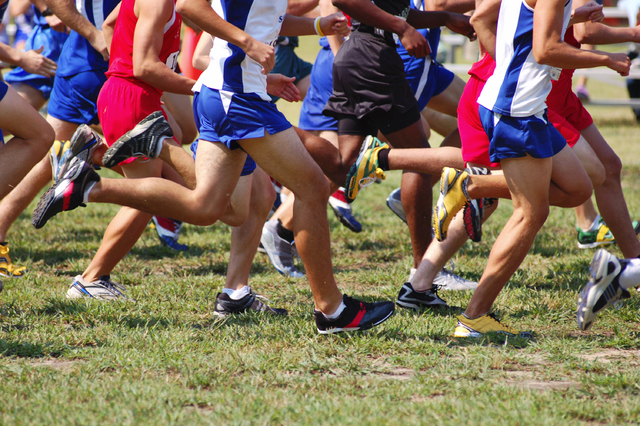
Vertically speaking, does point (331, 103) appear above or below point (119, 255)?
above

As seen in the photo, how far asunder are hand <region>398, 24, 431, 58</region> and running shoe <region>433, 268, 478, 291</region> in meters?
1.45

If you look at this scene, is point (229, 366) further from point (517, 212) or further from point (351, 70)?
point (351, 70)

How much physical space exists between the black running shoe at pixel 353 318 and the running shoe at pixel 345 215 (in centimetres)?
273

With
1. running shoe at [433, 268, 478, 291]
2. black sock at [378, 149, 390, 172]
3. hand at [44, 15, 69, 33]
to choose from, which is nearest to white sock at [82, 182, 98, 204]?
black sock at [378, 149, 390, 172]

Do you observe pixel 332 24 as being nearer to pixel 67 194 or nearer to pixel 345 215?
pixel 67 194

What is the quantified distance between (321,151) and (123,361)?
1881mm

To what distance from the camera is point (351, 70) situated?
4.37 metres

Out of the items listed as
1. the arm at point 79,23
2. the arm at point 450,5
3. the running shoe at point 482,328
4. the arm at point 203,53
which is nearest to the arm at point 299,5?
the arm at point 450,5

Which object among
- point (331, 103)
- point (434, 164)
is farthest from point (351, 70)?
point (434, 164)

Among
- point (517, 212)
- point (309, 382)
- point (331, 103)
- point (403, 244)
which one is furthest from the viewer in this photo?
point (403, 244)

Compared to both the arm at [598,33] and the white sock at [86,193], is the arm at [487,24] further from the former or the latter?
the white sock at [86,193]

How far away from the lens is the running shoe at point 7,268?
15.6ft

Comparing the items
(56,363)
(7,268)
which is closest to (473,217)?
(56,363)

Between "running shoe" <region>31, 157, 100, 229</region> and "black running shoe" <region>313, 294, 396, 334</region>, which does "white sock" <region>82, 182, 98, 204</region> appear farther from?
"black running shoe" <region>313, 294, 396, 334</region>
